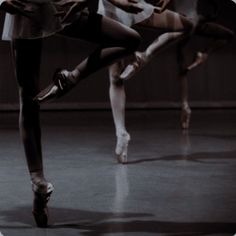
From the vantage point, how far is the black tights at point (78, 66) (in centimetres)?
186

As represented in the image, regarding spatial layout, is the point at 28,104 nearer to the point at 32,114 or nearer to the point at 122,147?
the point at 32,114

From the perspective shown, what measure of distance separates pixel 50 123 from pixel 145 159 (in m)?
1.53

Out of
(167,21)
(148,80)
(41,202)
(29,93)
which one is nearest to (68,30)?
(29,93)

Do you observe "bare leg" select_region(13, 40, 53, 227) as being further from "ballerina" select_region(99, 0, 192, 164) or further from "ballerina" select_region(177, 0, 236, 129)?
"ballerina" select_region(177, 0, 236, 129)

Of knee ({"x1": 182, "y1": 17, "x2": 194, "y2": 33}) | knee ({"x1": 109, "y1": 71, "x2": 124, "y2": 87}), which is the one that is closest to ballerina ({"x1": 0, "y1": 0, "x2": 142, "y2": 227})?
knee ({"x1": 182, "y1": 17, "x2": 194, "y2": 33})

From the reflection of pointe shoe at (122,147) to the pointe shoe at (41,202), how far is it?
104 centimetres

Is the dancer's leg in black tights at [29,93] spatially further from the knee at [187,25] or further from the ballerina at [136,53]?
the knee at [187,25]

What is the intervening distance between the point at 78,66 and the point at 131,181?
104 cm

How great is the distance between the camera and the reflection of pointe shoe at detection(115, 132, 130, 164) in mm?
3100

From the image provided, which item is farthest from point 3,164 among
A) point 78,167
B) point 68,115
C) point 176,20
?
point 68,115

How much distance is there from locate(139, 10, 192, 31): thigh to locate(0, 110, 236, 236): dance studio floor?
59cm

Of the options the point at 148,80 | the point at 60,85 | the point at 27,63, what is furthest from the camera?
the point at 148,80

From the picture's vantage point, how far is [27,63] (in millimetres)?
1979

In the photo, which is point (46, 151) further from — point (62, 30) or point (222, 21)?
point (222, 21)
